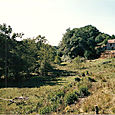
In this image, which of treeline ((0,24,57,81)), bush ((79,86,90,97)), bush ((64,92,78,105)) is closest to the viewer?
bush ((64,92,78,105))

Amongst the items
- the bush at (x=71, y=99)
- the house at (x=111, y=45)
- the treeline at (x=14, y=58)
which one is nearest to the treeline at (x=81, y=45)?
the house at (x=111, y=45)

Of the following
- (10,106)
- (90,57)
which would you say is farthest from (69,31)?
(10,106)

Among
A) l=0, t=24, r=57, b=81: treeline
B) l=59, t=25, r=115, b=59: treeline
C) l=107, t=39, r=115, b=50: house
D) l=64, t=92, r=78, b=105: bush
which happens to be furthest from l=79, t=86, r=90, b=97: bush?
l=107, t=39, r=115, b=50: house

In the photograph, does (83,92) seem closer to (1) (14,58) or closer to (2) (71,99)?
(2) (71,99)

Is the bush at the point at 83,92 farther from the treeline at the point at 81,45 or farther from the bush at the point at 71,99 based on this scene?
the treeline at the point at 81,45

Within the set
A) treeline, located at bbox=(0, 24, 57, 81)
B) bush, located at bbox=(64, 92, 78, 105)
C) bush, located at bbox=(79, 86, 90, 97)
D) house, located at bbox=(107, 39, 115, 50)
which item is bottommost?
bush, located at bbox=(64, 92, 78, 105)

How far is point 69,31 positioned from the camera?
255 ft

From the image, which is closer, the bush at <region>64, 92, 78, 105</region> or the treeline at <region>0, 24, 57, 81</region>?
the bush at <region>64, 92, 78, 105</region>

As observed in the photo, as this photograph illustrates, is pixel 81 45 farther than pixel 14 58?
Yes

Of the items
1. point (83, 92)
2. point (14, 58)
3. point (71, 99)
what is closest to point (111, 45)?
point (14, 58)

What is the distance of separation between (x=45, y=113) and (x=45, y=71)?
81.6 feet

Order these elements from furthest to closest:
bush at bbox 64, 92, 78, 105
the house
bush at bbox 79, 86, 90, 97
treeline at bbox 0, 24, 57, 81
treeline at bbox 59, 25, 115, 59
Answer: the house → treeline at bbox 59, 25, 115, 59 → treeline at bbox 0, 24, 57, 81 → bush at bbox 79, 86, 90, 97 → bush at bbox 64, 92, 78, 105

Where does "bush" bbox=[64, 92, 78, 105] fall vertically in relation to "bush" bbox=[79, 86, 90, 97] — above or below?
below

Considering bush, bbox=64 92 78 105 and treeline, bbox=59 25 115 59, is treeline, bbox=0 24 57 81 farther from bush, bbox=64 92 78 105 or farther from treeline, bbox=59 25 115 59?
treeline, bbox=59 25 115 59
